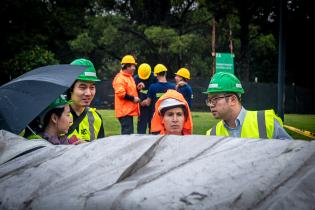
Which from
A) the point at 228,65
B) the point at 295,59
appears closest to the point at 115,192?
the point at 228,65

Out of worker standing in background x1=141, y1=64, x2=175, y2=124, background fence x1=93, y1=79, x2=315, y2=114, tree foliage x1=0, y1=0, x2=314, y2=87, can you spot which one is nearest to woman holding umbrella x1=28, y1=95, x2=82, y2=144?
worker standing in background x1=141, y1=64, x2=175, y2=124

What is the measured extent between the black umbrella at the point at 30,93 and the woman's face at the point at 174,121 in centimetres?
117

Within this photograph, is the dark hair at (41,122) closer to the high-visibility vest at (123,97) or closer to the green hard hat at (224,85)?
the green hard hat at (224,85)

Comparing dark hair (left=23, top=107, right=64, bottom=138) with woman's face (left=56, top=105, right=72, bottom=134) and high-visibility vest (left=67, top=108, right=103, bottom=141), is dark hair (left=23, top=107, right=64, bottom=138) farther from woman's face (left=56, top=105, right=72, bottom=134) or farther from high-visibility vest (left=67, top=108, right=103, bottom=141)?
high-visibility vest (left=67, top=108, right=103, bottom=141)

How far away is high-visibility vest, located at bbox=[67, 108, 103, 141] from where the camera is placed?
5172 mm

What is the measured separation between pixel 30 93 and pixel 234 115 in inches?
75.9

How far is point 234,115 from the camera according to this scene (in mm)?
4742

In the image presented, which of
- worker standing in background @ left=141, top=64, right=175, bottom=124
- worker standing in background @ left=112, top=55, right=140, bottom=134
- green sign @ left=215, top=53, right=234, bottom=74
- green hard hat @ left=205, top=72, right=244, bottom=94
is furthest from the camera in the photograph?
green sign @ left=215, top=53, right=234, bottom=74

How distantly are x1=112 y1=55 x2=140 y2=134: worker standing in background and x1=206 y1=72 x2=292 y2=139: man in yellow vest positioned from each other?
562 cm

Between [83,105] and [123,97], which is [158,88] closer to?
[123,97]

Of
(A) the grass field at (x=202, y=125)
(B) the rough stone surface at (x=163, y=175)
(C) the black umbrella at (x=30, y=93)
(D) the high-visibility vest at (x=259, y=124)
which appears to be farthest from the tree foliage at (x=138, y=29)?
(B) the rough stone surface at (x=163, y=175)

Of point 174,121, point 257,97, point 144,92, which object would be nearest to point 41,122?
point 174,121

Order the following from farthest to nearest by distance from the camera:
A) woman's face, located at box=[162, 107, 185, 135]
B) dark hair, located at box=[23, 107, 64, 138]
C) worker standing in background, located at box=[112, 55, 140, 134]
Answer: worker standing in background, located at box=[112, 55, 140, 134] < woman's face, located at box=[162, 107, 185, 135] < dark hair, located at box=[23, 107, 64, 138]

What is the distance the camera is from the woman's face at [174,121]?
5012 millimetres
